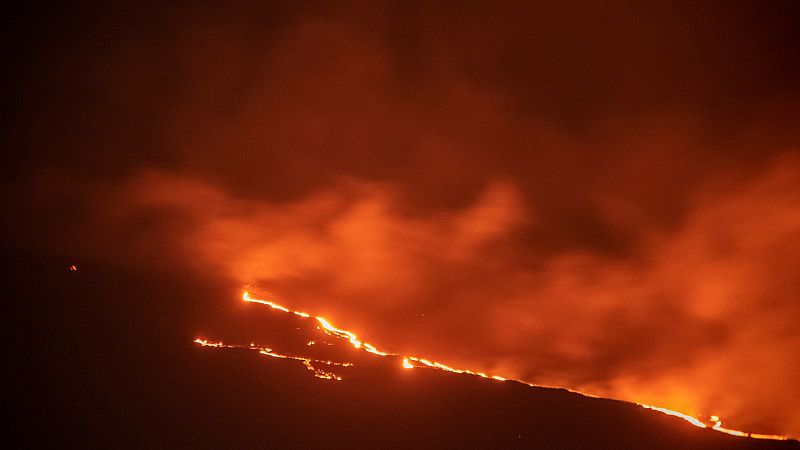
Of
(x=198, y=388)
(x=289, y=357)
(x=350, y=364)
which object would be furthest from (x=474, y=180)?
(x=198, y=388)

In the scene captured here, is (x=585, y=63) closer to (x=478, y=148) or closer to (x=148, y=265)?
(x=478, y=148)

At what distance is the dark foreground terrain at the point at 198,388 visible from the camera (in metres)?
2.97

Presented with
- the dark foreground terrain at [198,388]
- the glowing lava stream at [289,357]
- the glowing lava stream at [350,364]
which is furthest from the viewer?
the glowing lava stream at [350,364]

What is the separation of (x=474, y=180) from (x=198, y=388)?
2.06m

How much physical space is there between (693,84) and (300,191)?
2.17 metres

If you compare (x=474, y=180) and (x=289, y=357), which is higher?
(x=474, y=180)

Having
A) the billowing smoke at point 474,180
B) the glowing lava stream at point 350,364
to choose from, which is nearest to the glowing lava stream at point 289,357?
the glowing lava stream at point 350,364

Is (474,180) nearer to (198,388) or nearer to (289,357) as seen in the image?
(289,357)

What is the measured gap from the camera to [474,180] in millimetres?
3012

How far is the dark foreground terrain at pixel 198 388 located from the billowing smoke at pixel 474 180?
0.20m

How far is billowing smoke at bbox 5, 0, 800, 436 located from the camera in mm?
2561

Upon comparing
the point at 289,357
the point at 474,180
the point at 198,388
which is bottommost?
the point at 198,388

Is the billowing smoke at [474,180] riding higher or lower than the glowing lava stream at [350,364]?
higher

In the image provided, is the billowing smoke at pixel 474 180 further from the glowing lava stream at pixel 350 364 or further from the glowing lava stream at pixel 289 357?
Result: the glowing lava stream at pixel 289 357
